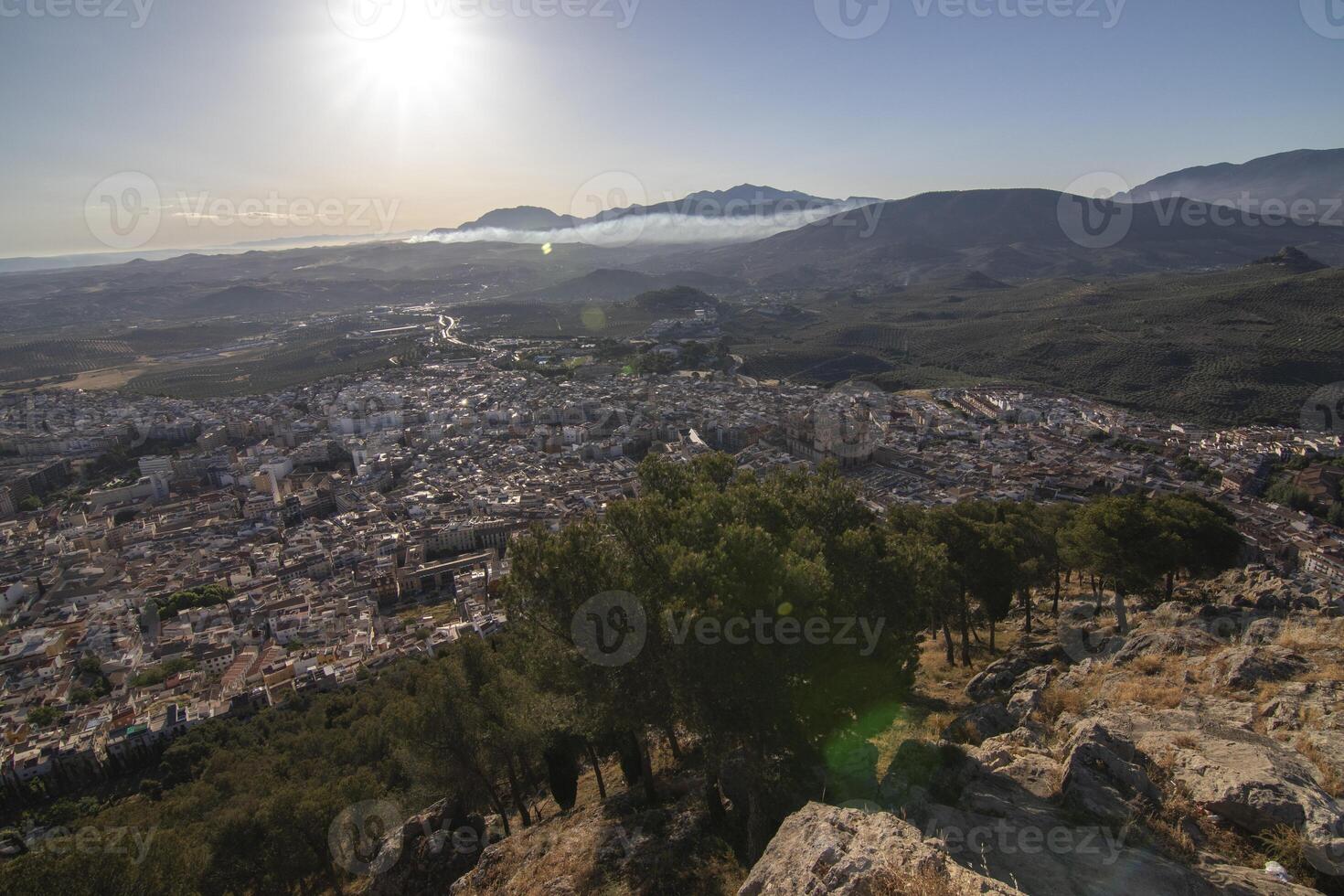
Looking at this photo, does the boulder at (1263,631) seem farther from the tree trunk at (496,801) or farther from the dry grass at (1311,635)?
the tree trunk at (496,801)

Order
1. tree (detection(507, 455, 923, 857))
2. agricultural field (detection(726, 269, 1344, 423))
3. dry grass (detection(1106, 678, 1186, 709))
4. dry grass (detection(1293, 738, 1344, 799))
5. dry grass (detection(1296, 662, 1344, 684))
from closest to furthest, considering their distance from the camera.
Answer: dry grass (detection(1293, 738, 1344, 799)) < tree (detection(507, 455, 923, 857)) < dry grass (detection(1296, 662, 1344, 684)) < dry grass (detection(1106, 678, 1186, 709)) < agricultural field (detection(726, 269, 1344, 423))

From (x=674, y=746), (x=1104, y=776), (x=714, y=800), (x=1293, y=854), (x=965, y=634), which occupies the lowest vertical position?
(x=965, y=634)

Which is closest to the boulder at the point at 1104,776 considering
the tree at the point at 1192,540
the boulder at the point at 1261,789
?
the boulder at the point at 1261,789

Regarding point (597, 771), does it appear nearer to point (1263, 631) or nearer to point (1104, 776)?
point (1104, 776)

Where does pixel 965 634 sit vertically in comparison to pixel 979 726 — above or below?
below

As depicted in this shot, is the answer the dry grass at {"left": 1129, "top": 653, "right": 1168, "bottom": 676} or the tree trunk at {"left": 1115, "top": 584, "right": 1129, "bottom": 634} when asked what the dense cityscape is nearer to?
the tree trunk at {"left": 1115, "top": 584, "right": 1129, "bottom": 634}

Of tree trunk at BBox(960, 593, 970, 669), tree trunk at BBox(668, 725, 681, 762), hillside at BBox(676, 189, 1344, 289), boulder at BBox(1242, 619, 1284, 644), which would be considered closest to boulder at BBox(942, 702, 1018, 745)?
tree trunk at BBox(668, 725, 681, 762)

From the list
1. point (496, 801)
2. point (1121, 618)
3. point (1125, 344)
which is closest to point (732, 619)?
point (496, 801)

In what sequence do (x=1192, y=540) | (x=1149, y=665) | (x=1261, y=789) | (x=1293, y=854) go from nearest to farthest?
1. (x=1293, y=854)
2. (x=1261, y=789)
3. (x=1149, y=665)
4. (x=1192, y=540)

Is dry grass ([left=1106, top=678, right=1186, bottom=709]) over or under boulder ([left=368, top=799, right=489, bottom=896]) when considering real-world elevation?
over
